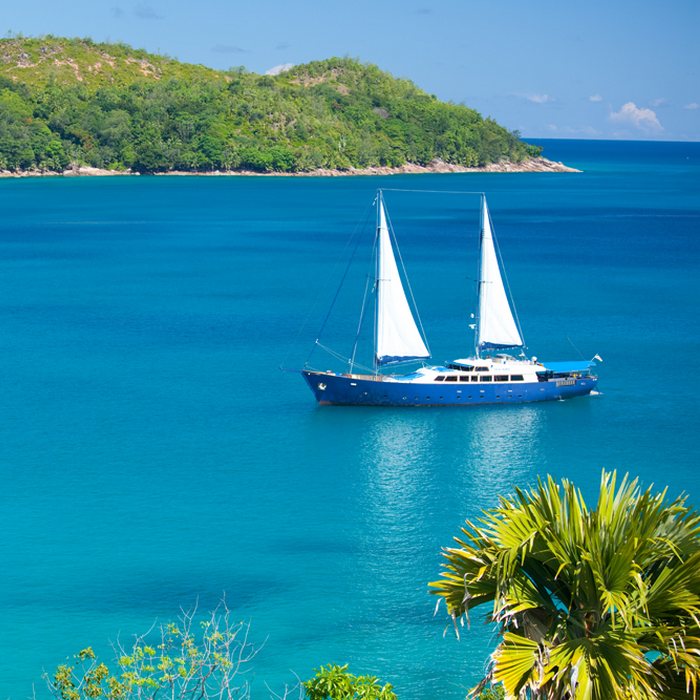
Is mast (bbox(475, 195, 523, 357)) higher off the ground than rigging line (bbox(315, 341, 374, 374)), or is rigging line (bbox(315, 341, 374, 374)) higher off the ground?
mast (bbox(475, 195, 523, 357))

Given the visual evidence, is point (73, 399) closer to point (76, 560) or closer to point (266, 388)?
point (266, 388)

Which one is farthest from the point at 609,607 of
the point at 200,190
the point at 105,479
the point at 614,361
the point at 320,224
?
the point at 200,190

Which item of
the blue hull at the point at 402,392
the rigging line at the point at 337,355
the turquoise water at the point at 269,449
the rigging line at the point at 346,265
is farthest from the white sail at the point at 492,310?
Result: the rigging line at the point at 346,265

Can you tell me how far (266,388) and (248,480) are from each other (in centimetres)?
1338

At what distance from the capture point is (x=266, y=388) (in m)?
54.2

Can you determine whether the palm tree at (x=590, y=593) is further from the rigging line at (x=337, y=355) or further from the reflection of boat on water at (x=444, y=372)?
the rigging line at (x=337, y=355)

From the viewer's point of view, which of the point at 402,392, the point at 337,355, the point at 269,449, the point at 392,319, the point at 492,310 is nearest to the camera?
the point at 269,449

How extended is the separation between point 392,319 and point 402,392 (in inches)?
136

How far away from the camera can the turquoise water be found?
29.9 meters

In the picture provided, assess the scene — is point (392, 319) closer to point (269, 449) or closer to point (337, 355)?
point (269, 449)

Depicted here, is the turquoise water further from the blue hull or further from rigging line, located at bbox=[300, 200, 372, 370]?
rigging line, located at bbox=[300, 200, 372, 370]

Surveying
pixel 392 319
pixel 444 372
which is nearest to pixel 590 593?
pixel 444 372

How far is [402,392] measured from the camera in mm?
49156

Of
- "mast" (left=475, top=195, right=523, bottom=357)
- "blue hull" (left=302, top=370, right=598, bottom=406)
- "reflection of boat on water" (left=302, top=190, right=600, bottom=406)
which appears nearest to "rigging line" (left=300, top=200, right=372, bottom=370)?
"reflection of boat on water" (left=302, top=190, right=600, bottom=406)
